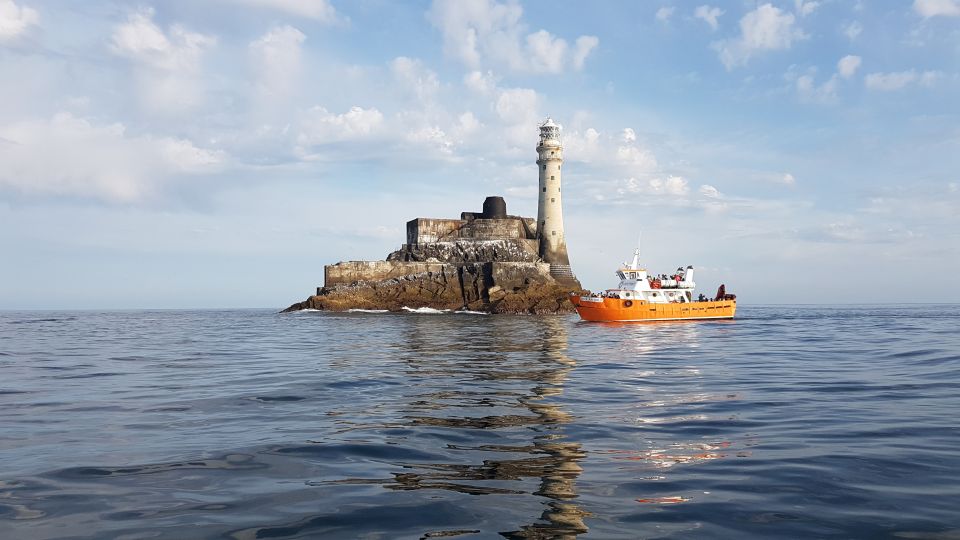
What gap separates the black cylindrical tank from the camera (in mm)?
75250

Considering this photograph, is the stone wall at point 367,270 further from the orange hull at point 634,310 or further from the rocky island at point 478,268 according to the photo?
the orange hull at point 634,310

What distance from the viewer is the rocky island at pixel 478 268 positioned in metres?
61.1

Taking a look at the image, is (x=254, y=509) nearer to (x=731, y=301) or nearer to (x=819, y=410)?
(x=819, y=410)

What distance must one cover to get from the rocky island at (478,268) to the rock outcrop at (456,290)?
10cm

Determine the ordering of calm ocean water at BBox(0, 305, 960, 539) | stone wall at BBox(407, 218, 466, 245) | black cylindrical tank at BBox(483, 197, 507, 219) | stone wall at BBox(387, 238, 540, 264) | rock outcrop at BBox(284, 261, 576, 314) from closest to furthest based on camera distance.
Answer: calm ocean water at BBox(0, 305, 960, 539)
rock outcrop at BBox(284, 261, 576, 314)
stone wall at BBox(387, 238, 540, 264)
stone wall at BBox(407, 218, 466, 245)
black cylindrical tank at BBox(483, 197, 507, 219)

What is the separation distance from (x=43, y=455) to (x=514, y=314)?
51233mm

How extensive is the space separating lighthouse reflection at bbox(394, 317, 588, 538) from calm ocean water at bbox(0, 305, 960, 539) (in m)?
0.04

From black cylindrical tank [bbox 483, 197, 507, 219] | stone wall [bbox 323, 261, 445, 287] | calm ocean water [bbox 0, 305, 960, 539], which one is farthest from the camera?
black cylindrical tank [bbox 483, 197, 507, 219]

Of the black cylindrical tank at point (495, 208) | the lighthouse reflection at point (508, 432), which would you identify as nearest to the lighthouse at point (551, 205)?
the black cylindrical tank at point (495, 208)

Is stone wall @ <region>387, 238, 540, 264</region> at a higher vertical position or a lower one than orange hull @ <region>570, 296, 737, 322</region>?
higher

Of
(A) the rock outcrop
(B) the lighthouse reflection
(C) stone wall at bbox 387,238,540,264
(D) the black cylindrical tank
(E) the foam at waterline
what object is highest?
(D) the black cylindrical tank

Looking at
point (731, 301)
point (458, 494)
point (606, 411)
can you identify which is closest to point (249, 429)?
point (458, 494)

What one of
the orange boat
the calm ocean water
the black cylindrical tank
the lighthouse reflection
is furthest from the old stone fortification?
the calm ocean water

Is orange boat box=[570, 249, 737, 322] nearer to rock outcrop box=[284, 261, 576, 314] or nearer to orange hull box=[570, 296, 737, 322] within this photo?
orange hull box=[570, 296, 737, 322]
